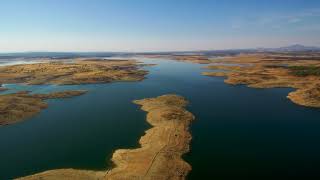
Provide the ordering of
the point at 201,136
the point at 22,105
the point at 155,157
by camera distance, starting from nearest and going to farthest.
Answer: the point at 155,157 < the point at 201,136 < the point at 22,105

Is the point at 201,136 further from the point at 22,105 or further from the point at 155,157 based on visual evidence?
the point at 22,105

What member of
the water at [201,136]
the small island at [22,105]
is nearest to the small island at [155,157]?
the water at [201,136]

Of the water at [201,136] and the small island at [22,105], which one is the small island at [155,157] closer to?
the water at [201,136]

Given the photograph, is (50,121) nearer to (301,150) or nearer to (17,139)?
(17,139)

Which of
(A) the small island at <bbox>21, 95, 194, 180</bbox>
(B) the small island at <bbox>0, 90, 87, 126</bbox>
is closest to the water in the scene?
(A) the small island at <bbox>21, 95, 194, 180</bbox>

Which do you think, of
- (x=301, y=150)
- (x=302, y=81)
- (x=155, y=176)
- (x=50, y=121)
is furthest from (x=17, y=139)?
(x=302, y=81)

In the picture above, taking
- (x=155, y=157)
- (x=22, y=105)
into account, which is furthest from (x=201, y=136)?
(x=22, y=105)

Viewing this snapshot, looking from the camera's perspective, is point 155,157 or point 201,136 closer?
point 155,157

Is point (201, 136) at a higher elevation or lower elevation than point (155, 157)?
lower
